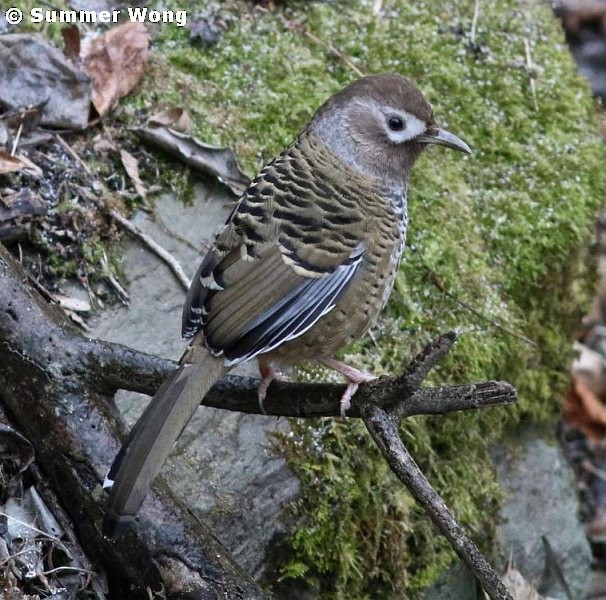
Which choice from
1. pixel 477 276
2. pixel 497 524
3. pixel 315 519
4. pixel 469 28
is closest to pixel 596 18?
pixel 469 28

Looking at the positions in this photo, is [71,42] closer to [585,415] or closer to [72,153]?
[72,153]

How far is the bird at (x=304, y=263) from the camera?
9.99 feet

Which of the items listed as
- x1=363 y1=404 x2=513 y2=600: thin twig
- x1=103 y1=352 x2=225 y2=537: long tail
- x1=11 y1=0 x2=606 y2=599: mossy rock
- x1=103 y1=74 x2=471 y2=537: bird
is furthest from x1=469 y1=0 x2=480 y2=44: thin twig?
x1=363 y1=404 x2=513 y2=600: thin twig

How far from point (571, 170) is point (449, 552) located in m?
2.24

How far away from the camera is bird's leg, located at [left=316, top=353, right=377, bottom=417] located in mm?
3104

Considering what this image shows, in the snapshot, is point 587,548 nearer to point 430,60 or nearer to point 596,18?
point 430,60

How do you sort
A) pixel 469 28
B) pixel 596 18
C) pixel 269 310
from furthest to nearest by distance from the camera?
pixel 596 18 < pixel 469 28 < pixel 269 310

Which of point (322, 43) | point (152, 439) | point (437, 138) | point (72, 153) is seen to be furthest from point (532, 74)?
point (152, 439)

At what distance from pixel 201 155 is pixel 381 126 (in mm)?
986

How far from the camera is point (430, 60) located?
5496mm

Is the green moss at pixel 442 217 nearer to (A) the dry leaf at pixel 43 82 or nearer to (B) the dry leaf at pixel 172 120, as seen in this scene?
(B) the dry leaf at pixel 172 120

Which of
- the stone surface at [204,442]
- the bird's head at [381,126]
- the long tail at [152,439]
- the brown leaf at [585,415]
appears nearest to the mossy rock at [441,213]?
the stone surface at [204,442]

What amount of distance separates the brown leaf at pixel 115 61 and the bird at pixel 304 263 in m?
1.14

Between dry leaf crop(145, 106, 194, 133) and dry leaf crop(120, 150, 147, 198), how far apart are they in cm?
21
